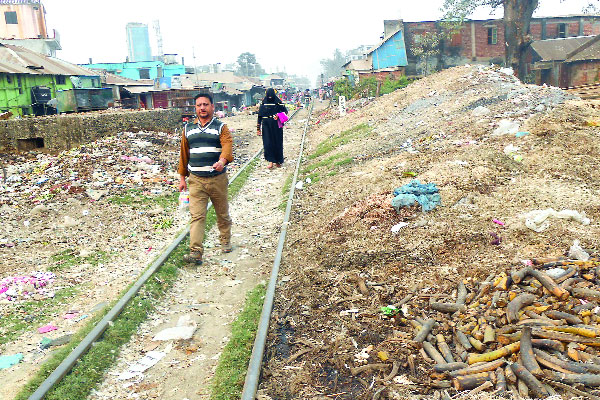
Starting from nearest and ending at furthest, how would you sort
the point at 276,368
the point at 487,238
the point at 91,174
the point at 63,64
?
the point at 276,368 → the point at 487,238 → the point at 91,174 → the point at 63,64

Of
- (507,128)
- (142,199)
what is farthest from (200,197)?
(507,128)

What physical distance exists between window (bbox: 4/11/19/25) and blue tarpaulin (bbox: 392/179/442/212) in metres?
58.6

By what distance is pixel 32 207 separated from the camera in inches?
374

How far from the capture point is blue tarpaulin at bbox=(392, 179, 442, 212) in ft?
21.8

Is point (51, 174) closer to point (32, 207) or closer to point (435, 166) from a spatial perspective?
point (32, 207)

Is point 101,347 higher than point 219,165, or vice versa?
point 219,165

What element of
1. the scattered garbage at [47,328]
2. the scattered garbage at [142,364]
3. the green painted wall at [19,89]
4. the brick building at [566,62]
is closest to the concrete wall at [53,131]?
the green painted wall at [19,89]

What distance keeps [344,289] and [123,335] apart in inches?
89.0

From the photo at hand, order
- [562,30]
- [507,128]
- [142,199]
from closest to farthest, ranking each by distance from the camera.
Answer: [507,128] → [142,199] → [562,30]

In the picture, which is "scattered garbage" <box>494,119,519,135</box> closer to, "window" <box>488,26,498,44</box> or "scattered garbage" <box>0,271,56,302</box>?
"scattered garbage" <box>0,271,56,302</box>

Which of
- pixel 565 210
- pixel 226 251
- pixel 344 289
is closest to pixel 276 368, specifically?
pixel 344 289

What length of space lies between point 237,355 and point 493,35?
36767mm

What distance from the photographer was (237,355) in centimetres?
412

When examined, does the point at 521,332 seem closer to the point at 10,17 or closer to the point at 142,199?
the point at 142,199
